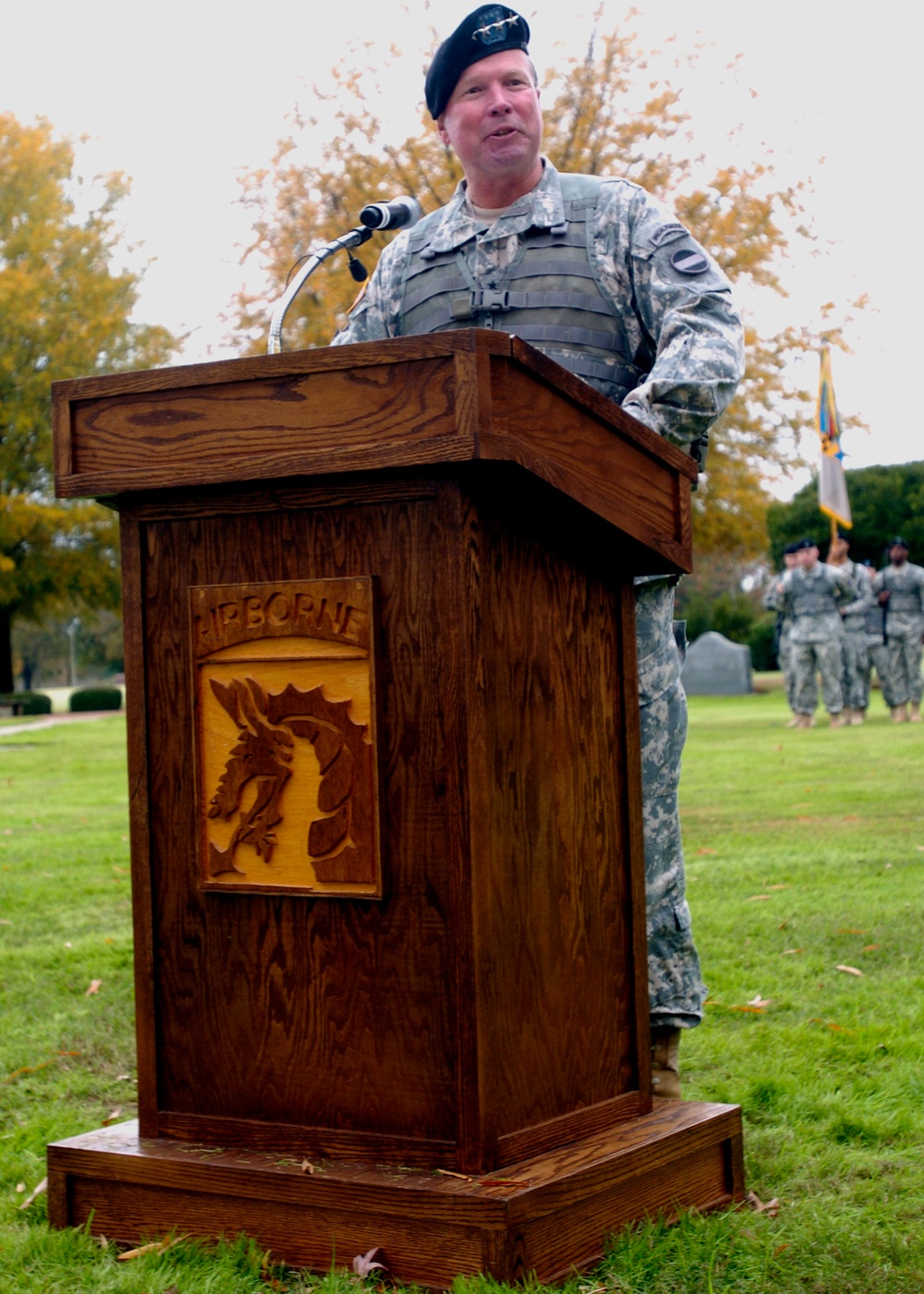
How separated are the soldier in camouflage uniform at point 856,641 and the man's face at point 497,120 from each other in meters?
17.2

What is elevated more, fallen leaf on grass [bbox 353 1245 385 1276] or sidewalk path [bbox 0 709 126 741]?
sidewalk path [bbox 0 709 126 741]

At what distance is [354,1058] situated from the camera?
2.52 metres

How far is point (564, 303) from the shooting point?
332 cm

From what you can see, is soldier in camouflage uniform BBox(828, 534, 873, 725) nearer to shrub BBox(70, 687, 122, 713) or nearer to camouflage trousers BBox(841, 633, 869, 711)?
camouflage trousers BBox(841, 633, 869, 711)

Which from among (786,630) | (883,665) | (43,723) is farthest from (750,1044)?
(43,723)

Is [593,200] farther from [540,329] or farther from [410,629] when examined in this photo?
[410,629]

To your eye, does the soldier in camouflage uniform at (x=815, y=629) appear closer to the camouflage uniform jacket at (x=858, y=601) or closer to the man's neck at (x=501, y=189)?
the camouflage uniform jacket at (x=858, y=601)

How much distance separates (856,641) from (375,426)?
63.5 ft

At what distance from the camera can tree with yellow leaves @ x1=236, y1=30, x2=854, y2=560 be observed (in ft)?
59.5

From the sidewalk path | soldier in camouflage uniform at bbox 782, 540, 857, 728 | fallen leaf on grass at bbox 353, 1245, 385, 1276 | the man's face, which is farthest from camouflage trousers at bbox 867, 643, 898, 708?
fallen leaf on grass at bbox 353, 1245, 385, 1276

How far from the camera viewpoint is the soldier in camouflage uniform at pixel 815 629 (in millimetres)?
19422

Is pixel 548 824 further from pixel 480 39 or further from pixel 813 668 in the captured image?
pixel 813 668

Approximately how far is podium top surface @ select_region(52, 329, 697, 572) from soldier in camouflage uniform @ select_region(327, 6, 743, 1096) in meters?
0.54

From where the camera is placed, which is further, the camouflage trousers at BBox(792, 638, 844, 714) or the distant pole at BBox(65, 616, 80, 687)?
the distant pole at BBox(65, 616, 80, 687)
